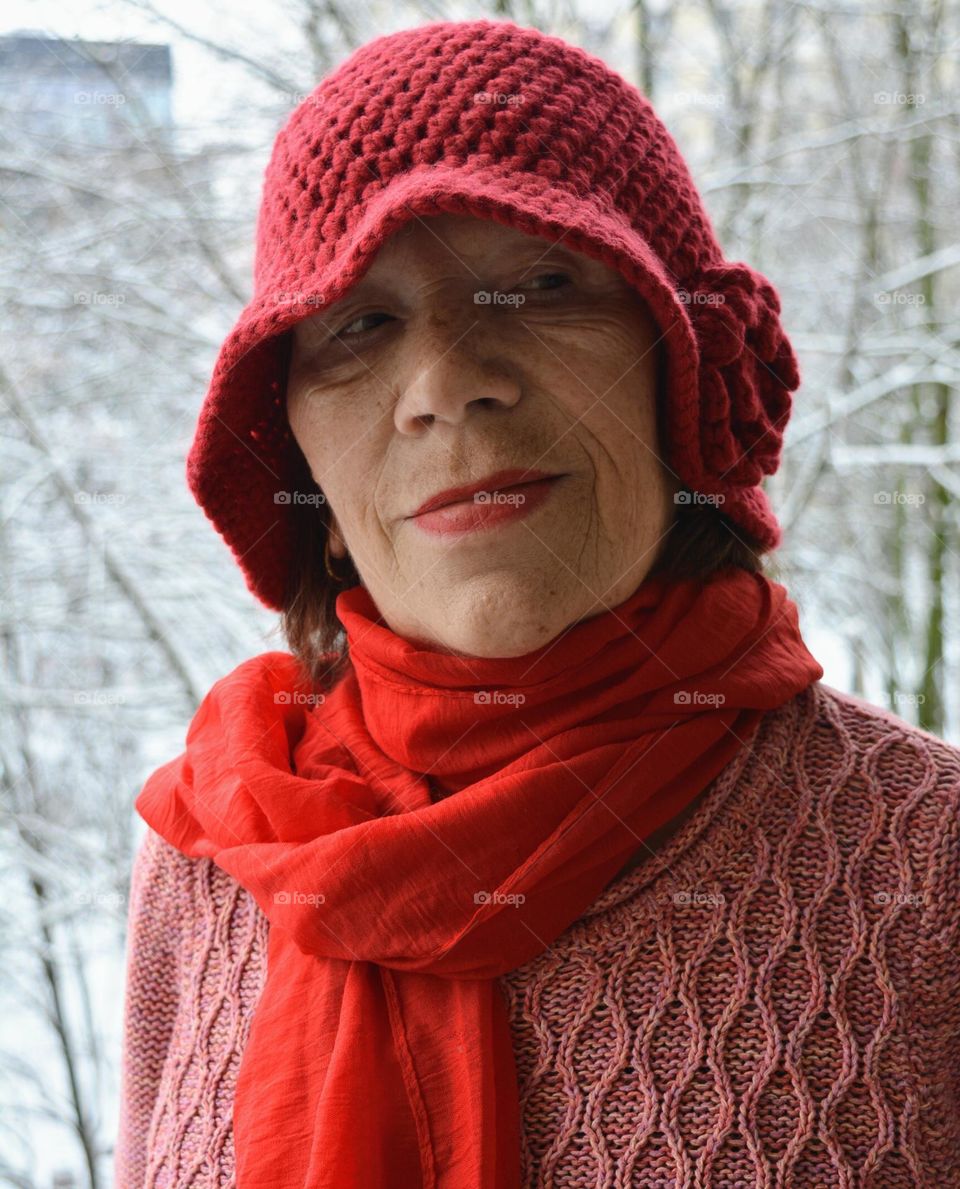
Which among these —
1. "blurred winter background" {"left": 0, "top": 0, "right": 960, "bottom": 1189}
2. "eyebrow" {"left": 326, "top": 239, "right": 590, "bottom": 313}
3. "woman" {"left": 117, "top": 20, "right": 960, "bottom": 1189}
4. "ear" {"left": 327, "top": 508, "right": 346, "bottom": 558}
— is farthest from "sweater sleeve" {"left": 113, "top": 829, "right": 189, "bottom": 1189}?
"blurred winter background" {"left": 0, "top": 0, "right": 960, "bottom": 1189}

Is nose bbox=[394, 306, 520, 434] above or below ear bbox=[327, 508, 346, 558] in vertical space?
above

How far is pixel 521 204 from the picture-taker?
81 centimetres

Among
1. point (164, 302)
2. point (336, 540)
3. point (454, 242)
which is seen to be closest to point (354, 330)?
point (454, 242)

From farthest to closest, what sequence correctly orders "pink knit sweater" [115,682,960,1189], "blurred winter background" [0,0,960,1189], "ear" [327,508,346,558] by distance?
"blurred winter background" [0,0,960,1189] < "ear" [327,508,346,558] < "pink knit sweater" [115,682,960,1189]

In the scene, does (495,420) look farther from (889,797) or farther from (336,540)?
(889,797)

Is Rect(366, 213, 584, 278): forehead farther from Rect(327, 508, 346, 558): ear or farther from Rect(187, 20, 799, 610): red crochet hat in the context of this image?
Rect(327, 508, 346, 558): ear

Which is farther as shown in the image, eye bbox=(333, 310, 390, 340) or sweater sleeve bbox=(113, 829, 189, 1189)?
sweater sleeve bbox=(113, 829, 189, 1189)

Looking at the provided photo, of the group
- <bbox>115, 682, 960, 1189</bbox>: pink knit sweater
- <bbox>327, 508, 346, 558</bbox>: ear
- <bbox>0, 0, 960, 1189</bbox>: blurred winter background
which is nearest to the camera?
<bbox>115, 682, 960, 1189</bbox>: pink knit sweater

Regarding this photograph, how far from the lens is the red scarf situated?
85cm

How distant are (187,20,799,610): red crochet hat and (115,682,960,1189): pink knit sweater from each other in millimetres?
291

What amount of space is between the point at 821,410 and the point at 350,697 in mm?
1309

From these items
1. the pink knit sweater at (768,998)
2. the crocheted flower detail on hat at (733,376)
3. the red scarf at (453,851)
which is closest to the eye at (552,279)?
the crocheted flower detail on hat at (733,376)

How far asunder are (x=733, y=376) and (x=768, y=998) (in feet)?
1.76

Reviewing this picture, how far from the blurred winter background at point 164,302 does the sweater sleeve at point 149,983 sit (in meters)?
0.83
